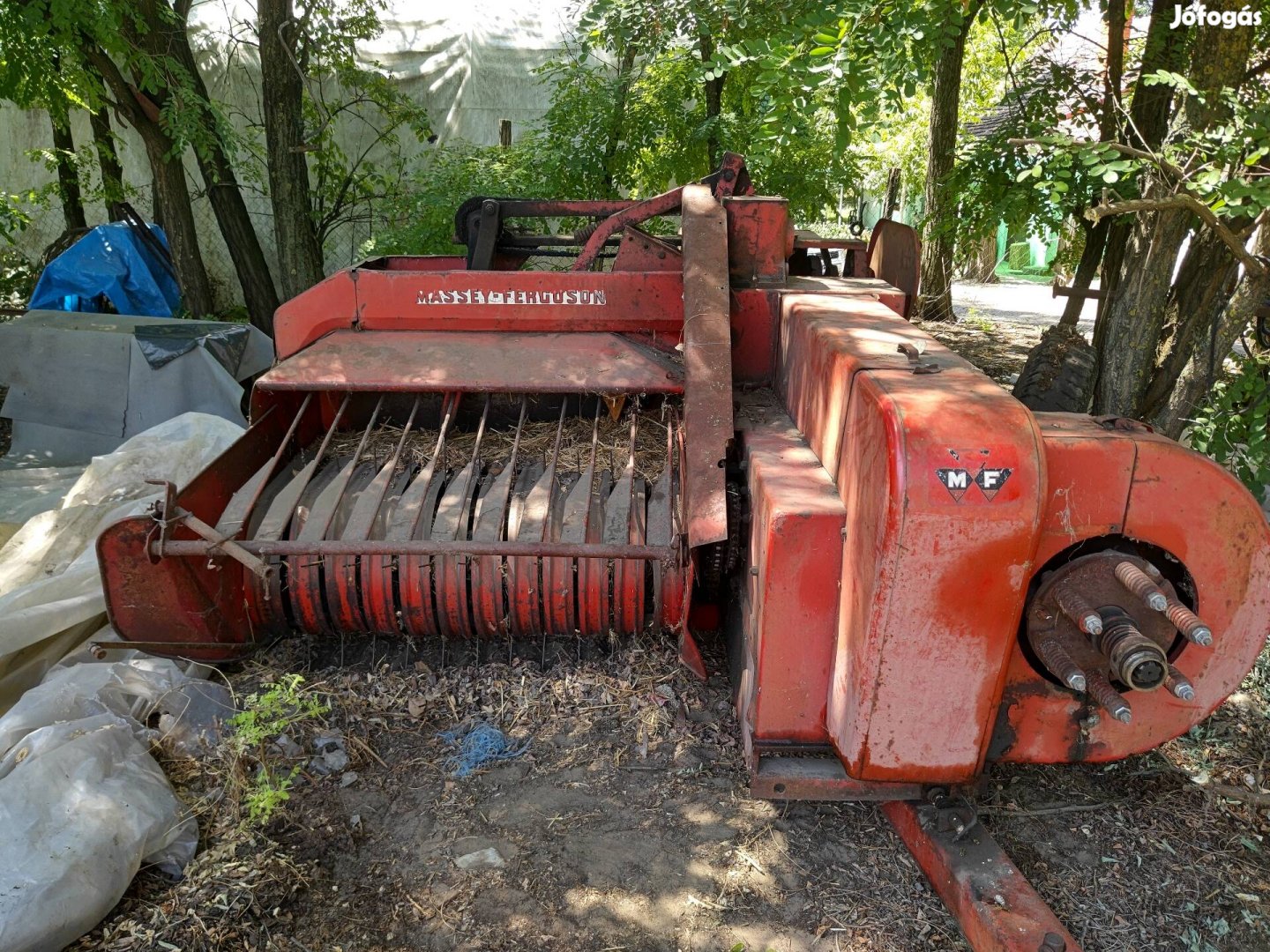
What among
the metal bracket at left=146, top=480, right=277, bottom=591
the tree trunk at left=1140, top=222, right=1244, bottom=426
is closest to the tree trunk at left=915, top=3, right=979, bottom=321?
the tree trunk at left=1140, top=222, right=1244, bottom=426

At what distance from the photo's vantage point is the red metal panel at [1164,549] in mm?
2203

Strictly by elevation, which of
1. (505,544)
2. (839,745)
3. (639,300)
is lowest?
(839,745)

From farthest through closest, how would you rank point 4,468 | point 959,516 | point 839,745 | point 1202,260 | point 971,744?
point 4,468 → point 1202,260 → point 839,745 → point 971,744 → point 959,516

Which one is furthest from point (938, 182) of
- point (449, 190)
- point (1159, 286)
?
point (449, 190)

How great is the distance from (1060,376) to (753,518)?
10.0 feet

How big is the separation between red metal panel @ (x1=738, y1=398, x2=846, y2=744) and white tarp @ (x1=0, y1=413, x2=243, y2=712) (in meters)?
2.35

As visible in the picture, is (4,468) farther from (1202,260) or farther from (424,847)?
(1202,260)

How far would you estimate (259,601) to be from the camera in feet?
11.3

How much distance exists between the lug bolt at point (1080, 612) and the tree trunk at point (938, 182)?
215 inches

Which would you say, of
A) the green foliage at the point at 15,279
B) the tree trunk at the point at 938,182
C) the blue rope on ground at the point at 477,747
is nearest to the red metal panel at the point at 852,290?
the blue rope on ground at the point at 477,747

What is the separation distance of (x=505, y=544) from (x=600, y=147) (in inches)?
227

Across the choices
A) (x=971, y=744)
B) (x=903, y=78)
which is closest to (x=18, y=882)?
(x=971, y=744)

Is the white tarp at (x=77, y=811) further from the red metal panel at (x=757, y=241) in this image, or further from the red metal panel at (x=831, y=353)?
the red metal panel at (x=757, y=241)

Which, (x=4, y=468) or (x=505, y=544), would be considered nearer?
(x=505, y=544)
